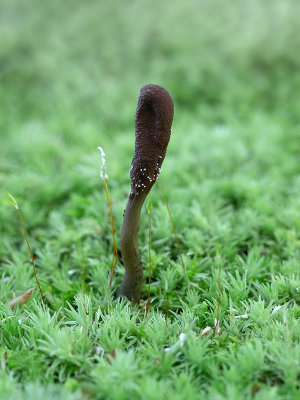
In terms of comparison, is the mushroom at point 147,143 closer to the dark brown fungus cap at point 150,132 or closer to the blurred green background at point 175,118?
the dark brown fungus cap at point 150,132

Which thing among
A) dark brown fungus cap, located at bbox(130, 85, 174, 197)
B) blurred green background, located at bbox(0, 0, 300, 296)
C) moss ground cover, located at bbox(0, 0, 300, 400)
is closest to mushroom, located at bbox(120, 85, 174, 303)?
dark brown fungus cap, located at bbox(130, 85, 174, 197)

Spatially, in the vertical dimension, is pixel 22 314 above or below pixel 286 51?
below

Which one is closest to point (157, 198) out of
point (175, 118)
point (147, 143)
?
point (147, 143)

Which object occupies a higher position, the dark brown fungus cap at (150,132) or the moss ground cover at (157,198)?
the dark brown fungus cap at (150,132)

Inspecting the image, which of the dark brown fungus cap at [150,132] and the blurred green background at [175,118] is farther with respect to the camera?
the blurred green background at [175,118]

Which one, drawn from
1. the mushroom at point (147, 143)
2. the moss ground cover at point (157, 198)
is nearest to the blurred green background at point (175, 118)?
the moss ground cover at point (157, 198)

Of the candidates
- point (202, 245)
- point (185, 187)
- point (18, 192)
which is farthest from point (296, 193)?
point (18, 192)

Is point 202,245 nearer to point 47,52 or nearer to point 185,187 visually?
point 185,187
